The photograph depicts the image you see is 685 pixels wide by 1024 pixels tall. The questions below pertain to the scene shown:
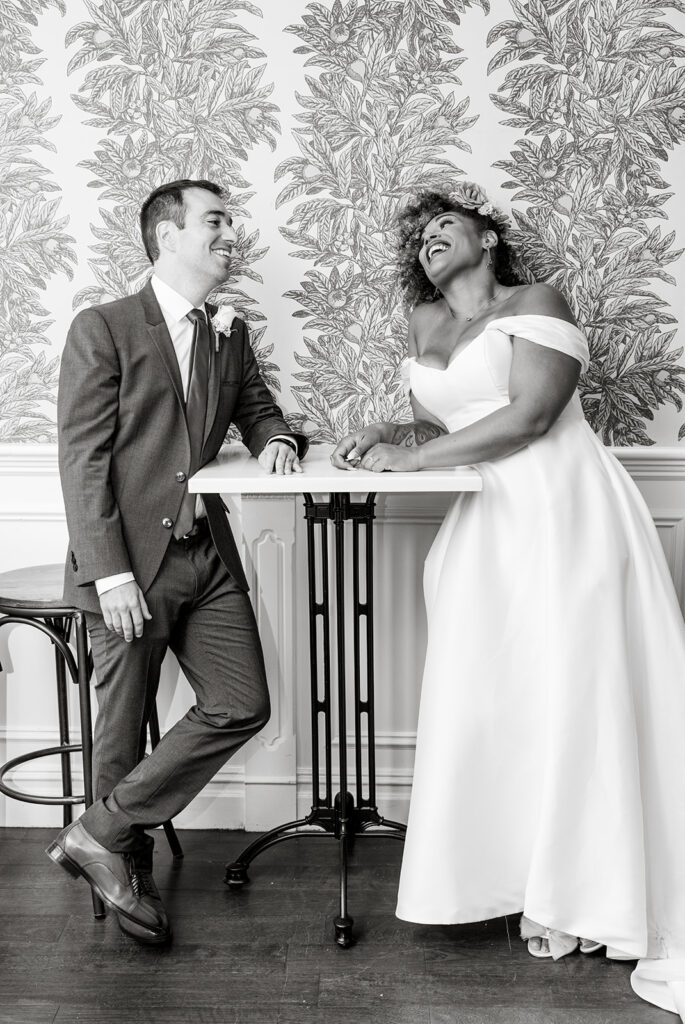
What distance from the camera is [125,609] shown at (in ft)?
7.47

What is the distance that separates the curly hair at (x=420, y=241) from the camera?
2662 mm

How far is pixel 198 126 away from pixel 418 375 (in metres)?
1.06

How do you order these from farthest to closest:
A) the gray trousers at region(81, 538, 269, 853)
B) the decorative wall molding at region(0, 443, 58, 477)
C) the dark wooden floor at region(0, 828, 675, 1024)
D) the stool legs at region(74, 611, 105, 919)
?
the decorative wall molding at region(0, 443, 58, 477) → the stool legs at region(74, 611, 105, 919) → the gray trousers at region(81, 538, 269, 853) → the dark wooden floor at region(0, 828, 675, 1024)

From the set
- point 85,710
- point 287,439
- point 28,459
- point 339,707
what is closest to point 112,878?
point 85,710

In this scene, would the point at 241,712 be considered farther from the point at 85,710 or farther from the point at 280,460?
the point at 280,460

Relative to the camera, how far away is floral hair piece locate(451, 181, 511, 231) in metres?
2.63

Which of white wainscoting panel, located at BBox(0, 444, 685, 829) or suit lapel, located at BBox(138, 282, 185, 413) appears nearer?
suit lapel, located at BBox(138, 282, 185, 413)

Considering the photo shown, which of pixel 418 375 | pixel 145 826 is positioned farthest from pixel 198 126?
pixel 145 826

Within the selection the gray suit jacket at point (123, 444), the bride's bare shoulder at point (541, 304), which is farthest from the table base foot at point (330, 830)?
the bride's bare shoulder at point (541, 304)

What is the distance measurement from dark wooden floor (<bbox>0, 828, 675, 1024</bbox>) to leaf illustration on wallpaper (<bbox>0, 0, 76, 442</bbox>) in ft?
4.65

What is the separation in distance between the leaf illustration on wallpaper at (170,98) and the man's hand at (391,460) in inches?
37.6

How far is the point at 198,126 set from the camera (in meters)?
2.88

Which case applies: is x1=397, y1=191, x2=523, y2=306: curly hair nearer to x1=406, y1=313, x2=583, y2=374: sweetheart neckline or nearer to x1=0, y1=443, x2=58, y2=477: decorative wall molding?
x1=406, y1=313, x2=583, y2=374: sweetheart neckline

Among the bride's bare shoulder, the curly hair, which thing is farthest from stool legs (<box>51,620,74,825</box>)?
the bride's bare shoulder
